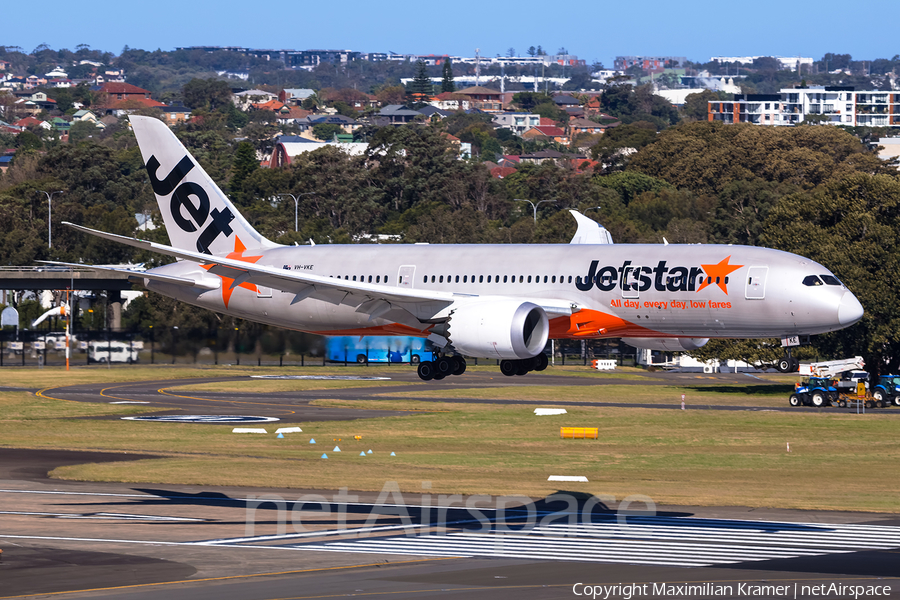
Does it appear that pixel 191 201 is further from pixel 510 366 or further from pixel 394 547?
pixel 394 547

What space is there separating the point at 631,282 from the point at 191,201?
25.8 m

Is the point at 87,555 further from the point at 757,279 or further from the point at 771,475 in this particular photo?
the point at 771,475

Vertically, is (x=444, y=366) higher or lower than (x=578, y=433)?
higher

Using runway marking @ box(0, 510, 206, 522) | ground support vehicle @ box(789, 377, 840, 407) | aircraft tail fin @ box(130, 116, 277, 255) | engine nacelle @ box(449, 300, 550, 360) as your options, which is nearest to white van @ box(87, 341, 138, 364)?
ground support vehicle @ box(789, 377, 840, 407)

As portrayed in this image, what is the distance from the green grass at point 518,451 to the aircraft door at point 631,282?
1338 cm

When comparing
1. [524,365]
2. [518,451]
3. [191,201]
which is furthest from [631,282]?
[518,451]

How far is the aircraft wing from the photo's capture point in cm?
6012

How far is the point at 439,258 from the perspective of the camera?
6506cm

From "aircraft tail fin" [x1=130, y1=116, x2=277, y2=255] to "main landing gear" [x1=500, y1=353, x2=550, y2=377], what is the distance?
15588 mm

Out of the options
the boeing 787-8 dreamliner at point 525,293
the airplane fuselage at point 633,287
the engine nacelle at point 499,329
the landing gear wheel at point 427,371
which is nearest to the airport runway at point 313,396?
the boeing 787-8 dreamliner at point 525,293

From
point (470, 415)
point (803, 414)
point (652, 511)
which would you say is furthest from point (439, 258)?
point (803, 414)

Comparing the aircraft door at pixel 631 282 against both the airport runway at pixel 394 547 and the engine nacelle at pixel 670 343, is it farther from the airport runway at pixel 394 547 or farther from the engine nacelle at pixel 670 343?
the airport runway at pixel 394 547

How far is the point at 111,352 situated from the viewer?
504 ft

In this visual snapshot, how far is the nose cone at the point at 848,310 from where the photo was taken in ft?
194
